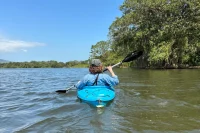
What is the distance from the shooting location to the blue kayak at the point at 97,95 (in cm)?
601

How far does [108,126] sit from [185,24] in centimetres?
2530

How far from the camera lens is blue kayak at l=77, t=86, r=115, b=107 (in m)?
6.01

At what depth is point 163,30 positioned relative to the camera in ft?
92.1

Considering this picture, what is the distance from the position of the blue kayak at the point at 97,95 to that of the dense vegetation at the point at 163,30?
22.1m

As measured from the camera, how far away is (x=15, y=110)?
634 cm

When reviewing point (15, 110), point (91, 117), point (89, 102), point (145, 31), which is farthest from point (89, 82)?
point (145, 31)

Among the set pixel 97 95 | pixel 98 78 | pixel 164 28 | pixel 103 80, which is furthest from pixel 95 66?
pixel 164 28

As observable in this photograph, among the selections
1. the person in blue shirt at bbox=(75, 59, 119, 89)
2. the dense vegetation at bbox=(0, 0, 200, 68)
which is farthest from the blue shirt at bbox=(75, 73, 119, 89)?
the dense vegetation at bbox=(0, 0, 200, 68)

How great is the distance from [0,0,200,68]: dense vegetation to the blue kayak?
22.1 meters

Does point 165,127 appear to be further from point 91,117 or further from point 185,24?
point 185,24

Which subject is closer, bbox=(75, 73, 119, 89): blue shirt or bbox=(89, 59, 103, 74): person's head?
bbox=(89, 59, 103, 74): person's head

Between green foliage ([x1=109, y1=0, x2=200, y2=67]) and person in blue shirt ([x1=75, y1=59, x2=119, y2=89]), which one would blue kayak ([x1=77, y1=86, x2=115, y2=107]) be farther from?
green foliage ([x1=109, y1=0, x2=200, y2=67])

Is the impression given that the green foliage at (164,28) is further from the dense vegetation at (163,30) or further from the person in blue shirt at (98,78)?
the person in blue shirt at (98,78)

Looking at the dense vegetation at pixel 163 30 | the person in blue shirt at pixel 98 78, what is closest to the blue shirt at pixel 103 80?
the person in blue shirt at pixel 98 78
